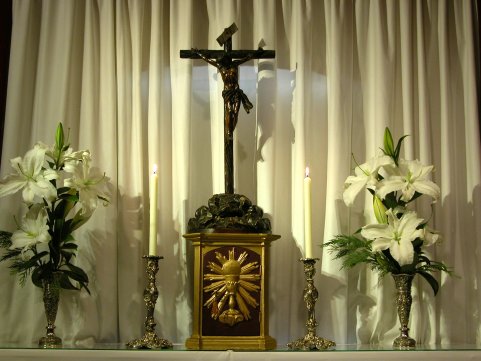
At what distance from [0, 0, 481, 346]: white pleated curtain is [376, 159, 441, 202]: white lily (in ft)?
0.82

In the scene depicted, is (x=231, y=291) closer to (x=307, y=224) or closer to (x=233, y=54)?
(x=307, y=224)

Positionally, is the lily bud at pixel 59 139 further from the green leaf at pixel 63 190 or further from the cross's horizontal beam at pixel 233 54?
the cross's horizontal beam at pixel 233 54

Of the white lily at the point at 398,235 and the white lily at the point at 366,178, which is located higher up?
the white lily at the point at 366,178

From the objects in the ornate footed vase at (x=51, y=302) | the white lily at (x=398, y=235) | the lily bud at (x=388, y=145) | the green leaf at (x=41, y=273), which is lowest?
the ornate footed vase at (x=51, y=302)

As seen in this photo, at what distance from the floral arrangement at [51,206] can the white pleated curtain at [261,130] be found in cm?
16

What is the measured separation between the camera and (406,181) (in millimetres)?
2201

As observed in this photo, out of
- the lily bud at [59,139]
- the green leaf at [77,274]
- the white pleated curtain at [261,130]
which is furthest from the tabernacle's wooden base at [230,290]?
the lily bud at [59,139]

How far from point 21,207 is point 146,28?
76cm

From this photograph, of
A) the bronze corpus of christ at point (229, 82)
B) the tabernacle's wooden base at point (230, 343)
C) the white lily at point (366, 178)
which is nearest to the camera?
the tabernacle's wooden base at point (230, 343)

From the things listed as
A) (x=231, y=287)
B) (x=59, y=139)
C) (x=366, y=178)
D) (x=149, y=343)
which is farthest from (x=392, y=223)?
(x=59, y=139)

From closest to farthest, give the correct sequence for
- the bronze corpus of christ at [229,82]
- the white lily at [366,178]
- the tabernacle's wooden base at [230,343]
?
the tabernacle's wooden base at [230,343] < the white lily at [366,178] < the bronze corpus of christ at [229,82]

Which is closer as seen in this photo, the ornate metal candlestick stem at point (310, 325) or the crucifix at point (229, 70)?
the ornate metal candlestick stem at point (310, 325)

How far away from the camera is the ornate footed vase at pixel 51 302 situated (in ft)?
7.18

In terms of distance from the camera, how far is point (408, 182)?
220cm
